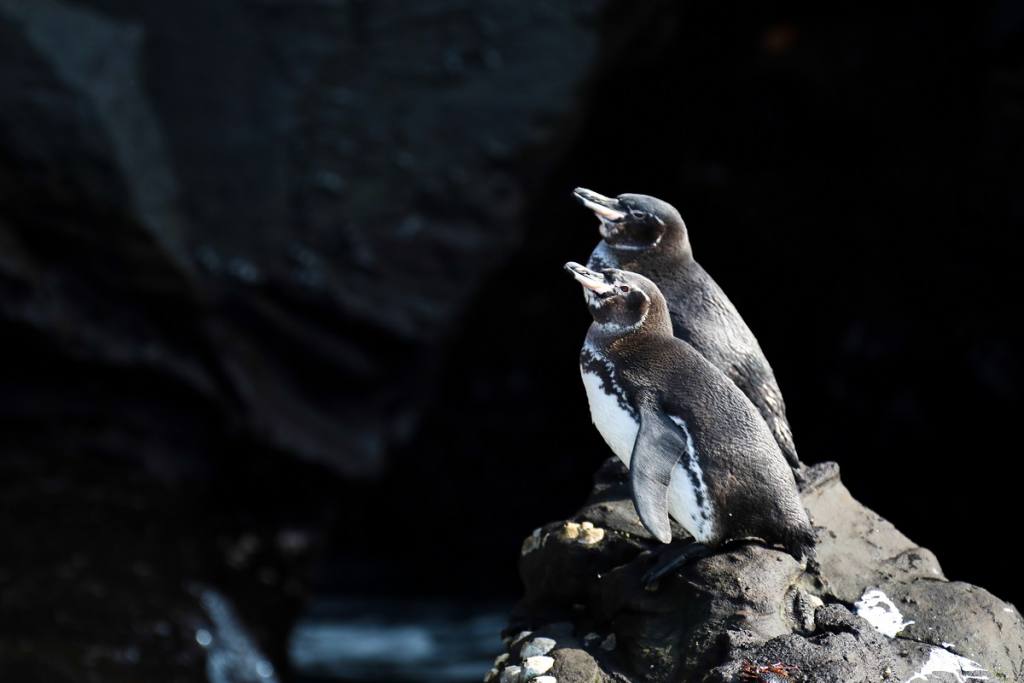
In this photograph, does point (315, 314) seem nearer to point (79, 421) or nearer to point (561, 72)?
point (79, 421)

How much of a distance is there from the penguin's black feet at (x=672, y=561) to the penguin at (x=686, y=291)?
15.8 inches

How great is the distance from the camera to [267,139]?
613cm

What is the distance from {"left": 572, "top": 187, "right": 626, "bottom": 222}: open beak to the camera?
2934 millimetres

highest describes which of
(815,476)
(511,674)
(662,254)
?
(662,254)

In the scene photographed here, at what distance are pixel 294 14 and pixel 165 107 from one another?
2.44 ft

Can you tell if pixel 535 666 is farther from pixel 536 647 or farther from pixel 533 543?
pixel 533 543

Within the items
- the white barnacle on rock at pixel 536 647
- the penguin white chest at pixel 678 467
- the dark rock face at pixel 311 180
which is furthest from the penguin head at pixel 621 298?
the dark rock face at pixel 311 180

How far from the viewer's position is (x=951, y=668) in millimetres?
2201

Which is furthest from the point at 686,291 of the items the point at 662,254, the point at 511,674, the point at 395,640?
the point at 395,640

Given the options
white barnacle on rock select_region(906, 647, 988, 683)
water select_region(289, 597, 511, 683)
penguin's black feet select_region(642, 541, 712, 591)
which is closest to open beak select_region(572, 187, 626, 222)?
penguin's black feet select_region(642, 541, 712, 591)

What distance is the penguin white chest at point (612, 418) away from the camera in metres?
2.52

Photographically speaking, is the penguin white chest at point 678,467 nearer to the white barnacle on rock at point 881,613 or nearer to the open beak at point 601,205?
the white barnacle on rock at point 881,613

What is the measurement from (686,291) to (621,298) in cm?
41

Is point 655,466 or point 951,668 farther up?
point 655,466
